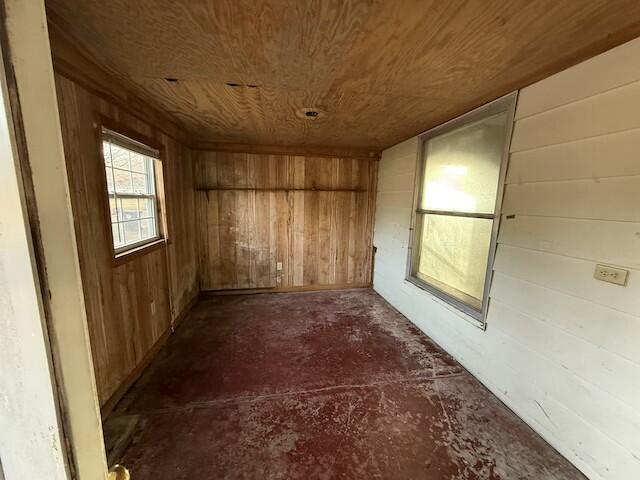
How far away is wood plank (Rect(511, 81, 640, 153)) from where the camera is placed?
121 cm

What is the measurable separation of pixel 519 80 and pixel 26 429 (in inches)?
99.7

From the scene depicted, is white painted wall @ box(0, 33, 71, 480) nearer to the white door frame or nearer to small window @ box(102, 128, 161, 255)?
the white door frame

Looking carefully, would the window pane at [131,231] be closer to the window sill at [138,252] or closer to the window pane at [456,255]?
the window sill at [138,252]

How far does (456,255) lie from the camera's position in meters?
2.45

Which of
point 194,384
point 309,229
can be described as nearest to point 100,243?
point 194,384

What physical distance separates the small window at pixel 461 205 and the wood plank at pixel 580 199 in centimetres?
18

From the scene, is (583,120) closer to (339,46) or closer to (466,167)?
(466,167)

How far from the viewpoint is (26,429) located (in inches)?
15.3

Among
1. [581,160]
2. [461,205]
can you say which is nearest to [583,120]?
[581,160]

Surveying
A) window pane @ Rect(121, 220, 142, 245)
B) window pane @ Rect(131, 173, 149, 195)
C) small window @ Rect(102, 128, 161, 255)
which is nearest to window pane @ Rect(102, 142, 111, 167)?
small window @ Rect(102, 128, 161, 255)

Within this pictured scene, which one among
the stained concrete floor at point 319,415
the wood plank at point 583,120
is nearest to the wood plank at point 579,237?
the wood plank at point 583,120

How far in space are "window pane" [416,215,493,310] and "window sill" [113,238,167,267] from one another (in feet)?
9.16

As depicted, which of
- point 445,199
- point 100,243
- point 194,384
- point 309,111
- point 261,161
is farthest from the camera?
point 261,161

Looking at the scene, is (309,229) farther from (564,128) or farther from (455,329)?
(564,128)
